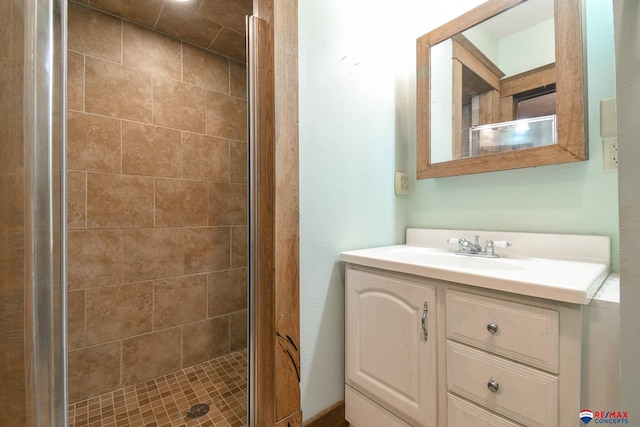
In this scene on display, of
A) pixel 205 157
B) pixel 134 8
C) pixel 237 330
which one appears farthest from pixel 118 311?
pixel 134 8

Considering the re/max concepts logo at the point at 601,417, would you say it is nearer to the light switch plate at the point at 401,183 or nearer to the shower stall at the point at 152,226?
the light switch plate at the point at 401,183

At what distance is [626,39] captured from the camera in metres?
0.41

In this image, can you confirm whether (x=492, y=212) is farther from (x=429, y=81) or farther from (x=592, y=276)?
(x=429, y=81)

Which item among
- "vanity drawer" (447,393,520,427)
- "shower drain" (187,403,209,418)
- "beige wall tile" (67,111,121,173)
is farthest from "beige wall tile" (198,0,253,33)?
"shower drain" (187,403,209,418)

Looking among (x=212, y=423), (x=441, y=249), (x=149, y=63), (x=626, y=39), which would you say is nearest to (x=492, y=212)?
(x=441, y=249)

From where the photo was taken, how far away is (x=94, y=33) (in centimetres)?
144

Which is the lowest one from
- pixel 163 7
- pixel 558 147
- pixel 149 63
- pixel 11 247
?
pixel 11 247

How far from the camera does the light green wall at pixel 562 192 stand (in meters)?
0.90

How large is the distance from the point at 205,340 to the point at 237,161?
128 centimetres

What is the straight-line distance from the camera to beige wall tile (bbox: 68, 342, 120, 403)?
1.36 m

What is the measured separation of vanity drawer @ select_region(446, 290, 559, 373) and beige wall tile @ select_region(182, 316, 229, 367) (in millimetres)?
1584

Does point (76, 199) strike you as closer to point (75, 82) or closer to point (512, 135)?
point (75, 82)

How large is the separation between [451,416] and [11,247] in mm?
1116

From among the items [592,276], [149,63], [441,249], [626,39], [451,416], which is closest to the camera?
[626,39]
